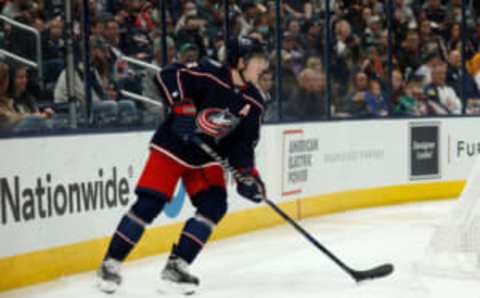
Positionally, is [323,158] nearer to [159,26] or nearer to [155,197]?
[159,26]

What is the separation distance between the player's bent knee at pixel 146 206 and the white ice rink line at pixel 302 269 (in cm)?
43

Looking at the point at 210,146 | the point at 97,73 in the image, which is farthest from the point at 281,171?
the point at 210,146

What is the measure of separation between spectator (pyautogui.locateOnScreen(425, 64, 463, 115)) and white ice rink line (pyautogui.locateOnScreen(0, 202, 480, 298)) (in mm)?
2657

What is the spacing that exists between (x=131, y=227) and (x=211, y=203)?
1.45 ft

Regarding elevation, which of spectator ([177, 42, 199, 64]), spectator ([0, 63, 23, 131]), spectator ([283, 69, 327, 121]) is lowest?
spectator ([283, 69, 327, 121])

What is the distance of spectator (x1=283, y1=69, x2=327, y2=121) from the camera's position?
916 cm

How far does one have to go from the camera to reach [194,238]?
17.4 ft

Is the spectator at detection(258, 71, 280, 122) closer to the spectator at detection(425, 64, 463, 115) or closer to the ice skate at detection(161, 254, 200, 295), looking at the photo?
the spectator at detection(425, 64, 463, 115)

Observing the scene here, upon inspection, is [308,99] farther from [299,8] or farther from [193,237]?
[193,237]

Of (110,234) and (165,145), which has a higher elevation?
(165,145)

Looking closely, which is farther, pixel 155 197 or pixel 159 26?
pixel 159 26

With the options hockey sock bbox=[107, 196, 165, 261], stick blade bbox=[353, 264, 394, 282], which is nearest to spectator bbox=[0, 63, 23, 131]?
hockey sock bbox=[107, 196, 165, 261]

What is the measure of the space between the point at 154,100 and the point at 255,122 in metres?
2.19

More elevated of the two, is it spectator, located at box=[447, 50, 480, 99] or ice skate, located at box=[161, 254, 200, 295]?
spectator, located at box=[447, 50, 480, 99]
